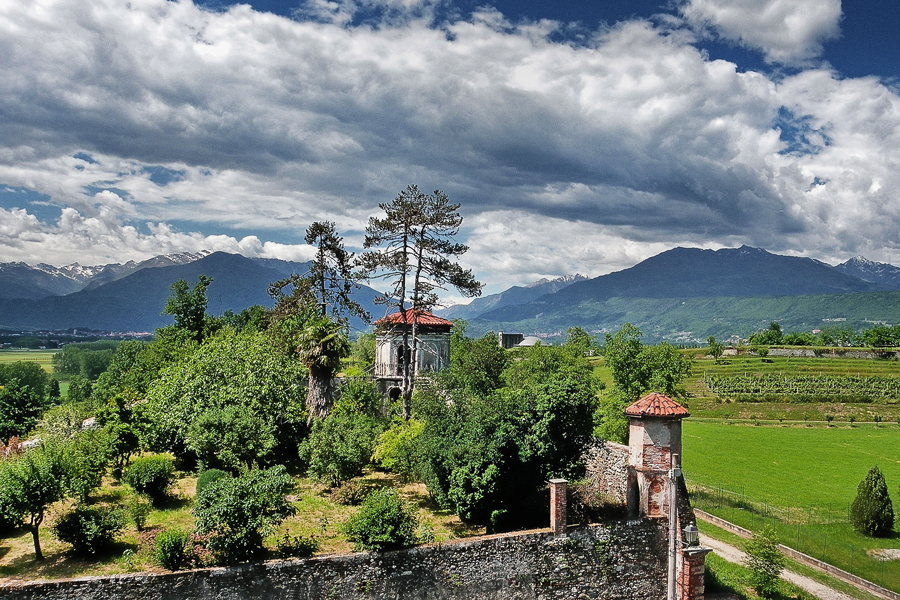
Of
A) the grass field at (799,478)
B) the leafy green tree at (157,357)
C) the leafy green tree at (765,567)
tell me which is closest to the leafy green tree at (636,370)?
the grass field at (799,478)

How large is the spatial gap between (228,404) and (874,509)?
3614cm

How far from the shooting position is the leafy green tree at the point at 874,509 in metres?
33.9

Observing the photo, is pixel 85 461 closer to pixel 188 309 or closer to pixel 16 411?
pixel 16 411

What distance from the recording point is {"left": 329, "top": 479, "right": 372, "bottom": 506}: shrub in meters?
24.6

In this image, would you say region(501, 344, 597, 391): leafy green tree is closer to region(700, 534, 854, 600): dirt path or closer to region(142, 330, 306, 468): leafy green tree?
region(700, 534, 854, 600): dirt path

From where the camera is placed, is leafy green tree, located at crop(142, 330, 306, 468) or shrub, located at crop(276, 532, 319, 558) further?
leafy green tree, located at crop(142, 330, 306, 468)

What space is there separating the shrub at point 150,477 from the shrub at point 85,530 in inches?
160

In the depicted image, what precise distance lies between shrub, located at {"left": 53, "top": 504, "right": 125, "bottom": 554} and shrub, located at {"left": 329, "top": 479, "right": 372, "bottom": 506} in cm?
840

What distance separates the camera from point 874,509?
3384cm

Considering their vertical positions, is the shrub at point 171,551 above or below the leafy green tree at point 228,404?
below

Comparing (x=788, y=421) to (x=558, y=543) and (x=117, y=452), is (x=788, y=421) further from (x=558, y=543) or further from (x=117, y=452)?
(x=117, y=452)

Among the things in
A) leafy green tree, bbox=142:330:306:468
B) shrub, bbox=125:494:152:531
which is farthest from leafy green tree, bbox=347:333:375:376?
shrub, bbox=125:494:152:531

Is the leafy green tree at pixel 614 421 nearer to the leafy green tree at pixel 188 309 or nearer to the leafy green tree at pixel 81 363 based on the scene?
the leafy green tree at pixel 188 309

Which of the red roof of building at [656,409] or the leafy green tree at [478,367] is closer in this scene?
the red roof of building at [656,409]
